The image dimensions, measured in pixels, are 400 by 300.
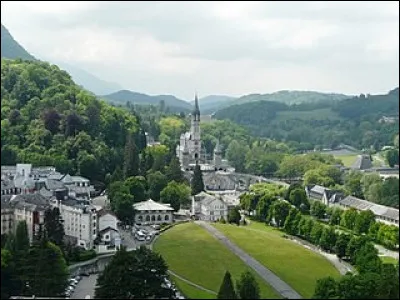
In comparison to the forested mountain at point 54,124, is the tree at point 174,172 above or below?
below

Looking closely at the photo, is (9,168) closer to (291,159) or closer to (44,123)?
(44,123)

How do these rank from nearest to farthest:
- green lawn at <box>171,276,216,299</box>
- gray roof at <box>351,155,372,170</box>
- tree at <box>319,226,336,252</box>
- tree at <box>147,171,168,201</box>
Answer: green lawn at <box>171,276,216,299</box> < tree at <box>319,226,336,252</box> < tree at <box>147,171,168,201</box> < gray roof at <box>351,155,372,170</box>

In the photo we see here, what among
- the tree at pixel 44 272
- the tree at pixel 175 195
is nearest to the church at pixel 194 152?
the tree at pixel 175 195

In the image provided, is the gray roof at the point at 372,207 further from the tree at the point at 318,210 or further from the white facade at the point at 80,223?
the white facade at the point at 80,223

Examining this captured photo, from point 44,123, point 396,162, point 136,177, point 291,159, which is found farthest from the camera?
point 291,159

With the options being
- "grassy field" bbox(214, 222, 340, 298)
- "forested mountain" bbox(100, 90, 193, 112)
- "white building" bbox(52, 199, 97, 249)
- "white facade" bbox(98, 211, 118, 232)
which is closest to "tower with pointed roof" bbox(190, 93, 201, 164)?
"grassy field" bbox(214, 222, 340, 298)

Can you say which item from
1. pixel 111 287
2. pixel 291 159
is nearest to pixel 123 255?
pixel 111 287

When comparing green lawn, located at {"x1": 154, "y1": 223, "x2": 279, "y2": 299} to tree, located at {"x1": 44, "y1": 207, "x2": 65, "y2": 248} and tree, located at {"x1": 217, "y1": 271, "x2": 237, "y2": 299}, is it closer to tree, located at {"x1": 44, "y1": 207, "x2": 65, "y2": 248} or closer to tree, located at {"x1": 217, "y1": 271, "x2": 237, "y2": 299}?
tree, located at {"x1": 217, "y1": 271, "x2": 237, "y2": 299}
